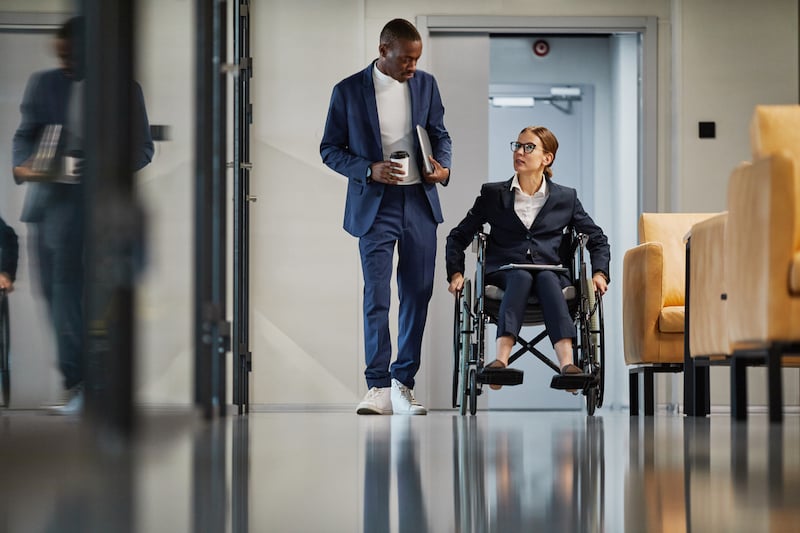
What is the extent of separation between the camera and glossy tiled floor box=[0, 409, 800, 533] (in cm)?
60

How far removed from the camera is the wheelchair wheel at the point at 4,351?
1287mm

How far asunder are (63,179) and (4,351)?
1.71ft

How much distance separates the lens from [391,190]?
394cm

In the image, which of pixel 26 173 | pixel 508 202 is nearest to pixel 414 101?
pixel 508 202

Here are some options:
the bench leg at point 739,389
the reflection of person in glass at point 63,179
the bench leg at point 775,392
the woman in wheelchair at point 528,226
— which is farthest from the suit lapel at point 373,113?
the reflection of person in glass at point 63,179

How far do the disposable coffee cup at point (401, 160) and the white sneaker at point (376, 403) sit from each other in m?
0.74

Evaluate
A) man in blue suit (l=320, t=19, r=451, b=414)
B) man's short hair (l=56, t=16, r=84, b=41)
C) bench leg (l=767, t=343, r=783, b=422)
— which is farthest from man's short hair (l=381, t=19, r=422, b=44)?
man's short hair (l=56, t=16, r=84, b=41)

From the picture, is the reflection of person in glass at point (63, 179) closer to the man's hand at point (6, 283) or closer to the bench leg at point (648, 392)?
the man's hand at point (6, 283)

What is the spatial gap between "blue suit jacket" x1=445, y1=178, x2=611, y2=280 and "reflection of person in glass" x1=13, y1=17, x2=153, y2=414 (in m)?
2.91

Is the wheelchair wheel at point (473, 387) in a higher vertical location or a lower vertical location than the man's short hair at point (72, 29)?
lower

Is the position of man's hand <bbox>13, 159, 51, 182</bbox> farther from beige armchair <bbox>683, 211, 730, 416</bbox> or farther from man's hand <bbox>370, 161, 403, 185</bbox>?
man's hand <bbox>370, 161, 403, 185</bbox>

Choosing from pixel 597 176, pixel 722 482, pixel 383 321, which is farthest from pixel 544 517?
pixel 597 176

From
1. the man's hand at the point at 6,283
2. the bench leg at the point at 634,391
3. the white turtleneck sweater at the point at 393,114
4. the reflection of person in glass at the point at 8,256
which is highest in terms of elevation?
the white turtleneck sweater at the point at 393,114

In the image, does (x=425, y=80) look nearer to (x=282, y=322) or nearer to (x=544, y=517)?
(x=282, y=322)
